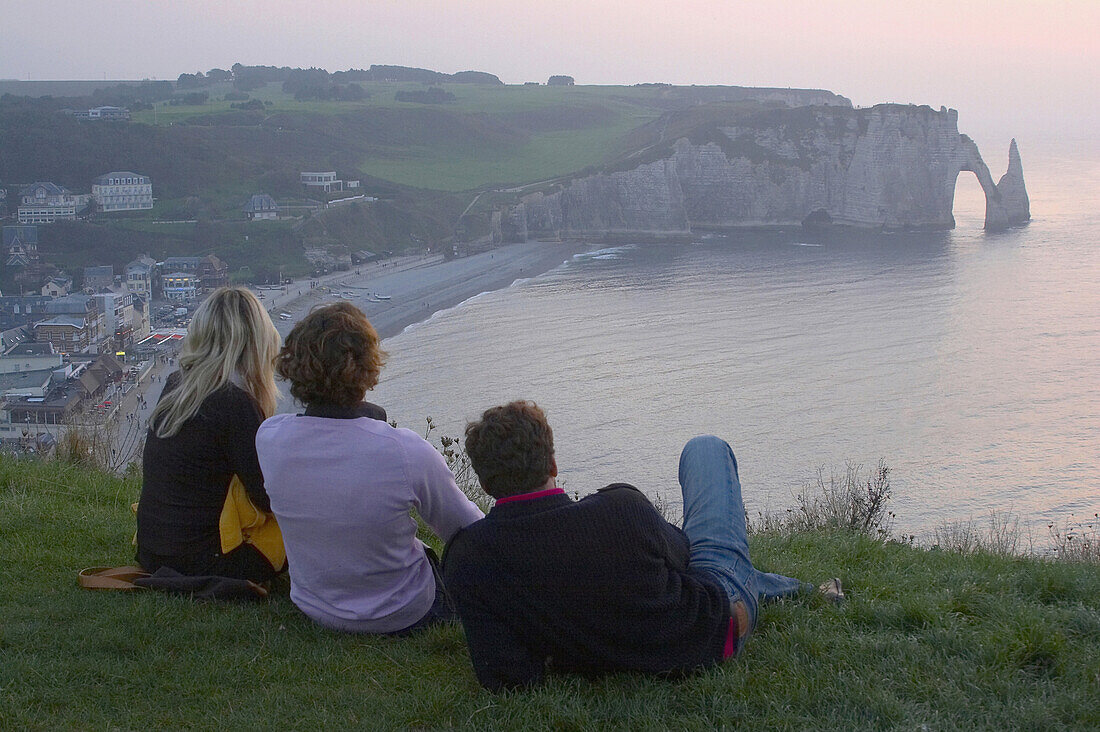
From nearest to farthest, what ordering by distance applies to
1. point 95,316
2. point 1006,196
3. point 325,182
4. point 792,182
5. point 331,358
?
point 331,358
point 95,316
point 1006,196
point 792,182
point 325,182

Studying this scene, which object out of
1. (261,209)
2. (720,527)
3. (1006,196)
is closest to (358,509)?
(720,527)

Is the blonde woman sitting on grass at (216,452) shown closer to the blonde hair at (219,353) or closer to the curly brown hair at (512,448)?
the blonde hair at (219,353)

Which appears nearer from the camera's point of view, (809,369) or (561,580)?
(561,580)

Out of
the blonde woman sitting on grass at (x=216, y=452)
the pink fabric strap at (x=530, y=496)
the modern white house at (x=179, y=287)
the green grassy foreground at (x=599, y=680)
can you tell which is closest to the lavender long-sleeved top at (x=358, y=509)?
the green grassy foreground at (x=599, y=680)

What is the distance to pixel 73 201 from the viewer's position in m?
38.7

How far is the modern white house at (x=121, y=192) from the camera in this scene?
40.7 metres

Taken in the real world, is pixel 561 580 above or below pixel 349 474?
below

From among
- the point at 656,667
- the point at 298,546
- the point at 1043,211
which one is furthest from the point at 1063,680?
the point at 1043,211

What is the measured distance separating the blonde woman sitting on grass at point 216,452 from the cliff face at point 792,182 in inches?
1811

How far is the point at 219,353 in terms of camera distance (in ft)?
10.2

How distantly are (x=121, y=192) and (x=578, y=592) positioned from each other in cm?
4405

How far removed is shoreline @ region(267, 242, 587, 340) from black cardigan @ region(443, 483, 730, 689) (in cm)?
2415

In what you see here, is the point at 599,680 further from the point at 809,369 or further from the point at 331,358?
the point at 809,369

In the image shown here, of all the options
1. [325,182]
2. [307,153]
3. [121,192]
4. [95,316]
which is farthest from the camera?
[307,153]
